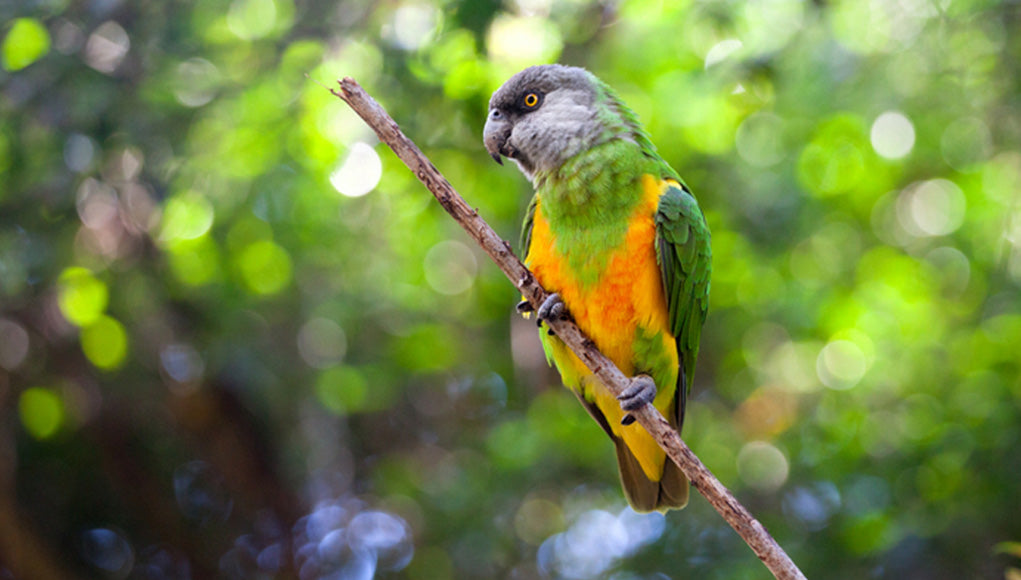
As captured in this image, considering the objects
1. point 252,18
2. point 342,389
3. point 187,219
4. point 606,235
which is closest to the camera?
point 606,235

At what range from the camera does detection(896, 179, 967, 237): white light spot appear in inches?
275

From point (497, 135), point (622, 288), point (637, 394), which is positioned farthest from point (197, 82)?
point (637, 394)

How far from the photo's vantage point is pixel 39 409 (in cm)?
575

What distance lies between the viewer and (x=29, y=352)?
5887mm

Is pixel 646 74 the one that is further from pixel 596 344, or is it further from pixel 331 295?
pixel 596 344

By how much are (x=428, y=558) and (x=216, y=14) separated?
4.02 meters

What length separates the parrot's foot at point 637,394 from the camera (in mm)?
2637

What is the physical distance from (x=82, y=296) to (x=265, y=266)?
1.35 metres

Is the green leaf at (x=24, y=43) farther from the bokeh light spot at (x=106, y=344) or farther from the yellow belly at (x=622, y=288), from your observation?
the yellow belly at (x=622, y=288)

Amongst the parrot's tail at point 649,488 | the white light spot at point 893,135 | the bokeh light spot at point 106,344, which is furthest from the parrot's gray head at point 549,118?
the white light spot at point 893,135

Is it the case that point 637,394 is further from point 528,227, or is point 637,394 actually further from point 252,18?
point 252,18

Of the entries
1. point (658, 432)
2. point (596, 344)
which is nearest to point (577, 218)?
point (596, 344)

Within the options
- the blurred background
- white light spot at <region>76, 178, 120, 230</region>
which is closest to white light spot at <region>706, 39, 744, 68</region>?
the blurred background

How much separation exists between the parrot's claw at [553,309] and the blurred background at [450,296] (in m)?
1.54
